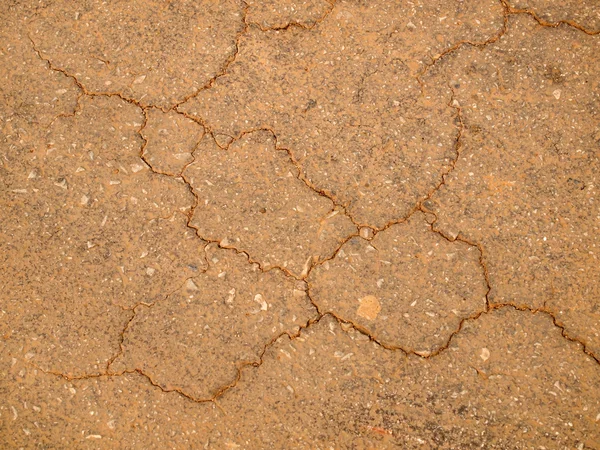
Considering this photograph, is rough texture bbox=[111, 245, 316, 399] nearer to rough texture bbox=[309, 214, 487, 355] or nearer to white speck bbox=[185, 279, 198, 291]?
white speck bbox=[185, 279, 198, 291]

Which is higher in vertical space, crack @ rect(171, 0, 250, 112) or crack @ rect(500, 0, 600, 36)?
crack @ rect(500, 0, 600, 36)

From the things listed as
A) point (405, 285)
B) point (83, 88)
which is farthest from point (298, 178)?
point (83, 88)

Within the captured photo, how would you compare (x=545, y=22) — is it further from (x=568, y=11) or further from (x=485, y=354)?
(x=485, y=354)

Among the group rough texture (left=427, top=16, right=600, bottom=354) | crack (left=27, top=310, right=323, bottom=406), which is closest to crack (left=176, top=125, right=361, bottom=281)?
crack (left=27, top=310, right=323, bottom=406)

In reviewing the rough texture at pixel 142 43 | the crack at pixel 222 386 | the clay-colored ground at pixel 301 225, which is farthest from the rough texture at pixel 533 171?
the rough texture at pixel 142 43

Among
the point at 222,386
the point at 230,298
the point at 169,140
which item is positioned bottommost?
the point at 222,386

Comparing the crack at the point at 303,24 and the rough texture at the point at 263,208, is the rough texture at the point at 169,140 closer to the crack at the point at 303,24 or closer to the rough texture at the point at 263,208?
the rough texture at the point at 263,208

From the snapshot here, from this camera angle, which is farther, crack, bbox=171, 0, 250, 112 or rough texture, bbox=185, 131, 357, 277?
crack, bbox=171, 0, 250, 112

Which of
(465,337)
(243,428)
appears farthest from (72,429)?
(465,337)
